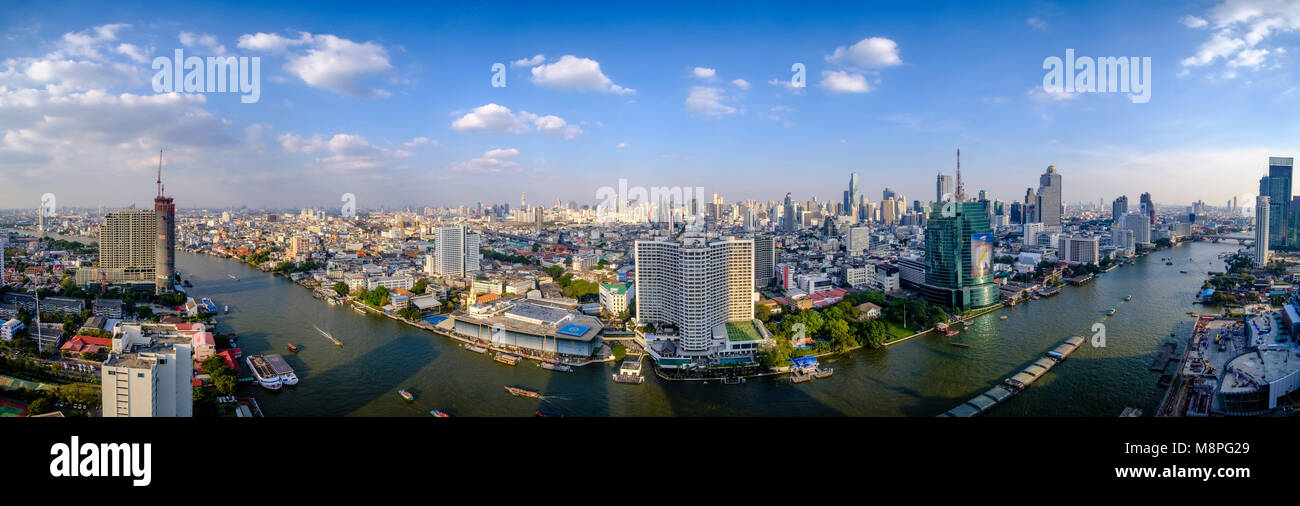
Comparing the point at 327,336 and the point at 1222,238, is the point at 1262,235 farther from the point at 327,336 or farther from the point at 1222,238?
the point at 327,336

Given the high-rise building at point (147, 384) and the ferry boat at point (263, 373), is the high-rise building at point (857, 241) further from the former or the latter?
the high-rise building at point (147, 384)

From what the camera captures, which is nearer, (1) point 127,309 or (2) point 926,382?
(2) point 926,382

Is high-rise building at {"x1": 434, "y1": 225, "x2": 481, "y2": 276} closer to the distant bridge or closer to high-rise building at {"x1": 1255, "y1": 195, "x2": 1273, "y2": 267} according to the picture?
high-rise building at {"x1": 1255, "y1": 195, "x2": 1273, "y2": 267}

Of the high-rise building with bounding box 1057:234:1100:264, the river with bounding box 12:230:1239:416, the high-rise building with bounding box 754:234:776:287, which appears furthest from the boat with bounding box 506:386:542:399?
the high-rise building with bounding box 1057:234:1100:264

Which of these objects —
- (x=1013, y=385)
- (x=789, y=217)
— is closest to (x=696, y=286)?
(x=1013, y=385)
